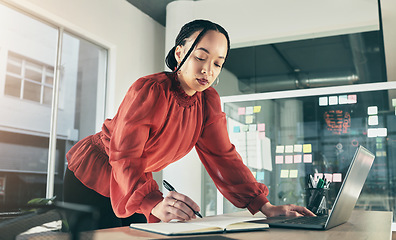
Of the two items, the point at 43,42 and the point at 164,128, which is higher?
the point at 43,42

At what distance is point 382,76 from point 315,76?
59 cm

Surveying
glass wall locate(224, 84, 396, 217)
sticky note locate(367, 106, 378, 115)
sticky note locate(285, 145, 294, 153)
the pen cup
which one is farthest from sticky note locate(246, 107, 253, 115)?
the pen cup

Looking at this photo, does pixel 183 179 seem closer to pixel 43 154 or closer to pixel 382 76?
pixel 43 154

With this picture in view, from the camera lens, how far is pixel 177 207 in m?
0.72

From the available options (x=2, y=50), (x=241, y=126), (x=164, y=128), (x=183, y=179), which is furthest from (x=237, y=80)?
(x=164, y=128)

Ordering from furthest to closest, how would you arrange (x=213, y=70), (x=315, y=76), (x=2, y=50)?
(x=315, y=76) < (x=2, y=50) < (x=213, y=70)

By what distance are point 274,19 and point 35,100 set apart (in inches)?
97.1

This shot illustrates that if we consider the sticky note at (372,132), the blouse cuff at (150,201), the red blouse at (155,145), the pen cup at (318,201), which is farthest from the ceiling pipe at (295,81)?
the blouse cuff at (150,201)

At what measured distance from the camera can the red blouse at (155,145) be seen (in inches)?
34.4

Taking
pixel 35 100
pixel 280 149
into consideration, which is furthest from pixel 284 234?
pixel 35 100

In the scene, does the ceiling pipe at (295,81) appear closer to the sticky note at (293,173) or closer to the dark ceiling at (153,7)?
the sticky note at (293,173)

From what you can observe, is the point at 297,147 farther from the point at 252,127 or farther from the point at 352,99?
the point at 352,99

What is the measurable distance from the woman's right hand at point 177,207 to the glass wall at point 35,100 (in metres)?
2.43

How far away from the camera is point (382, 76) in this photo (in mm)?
3549
